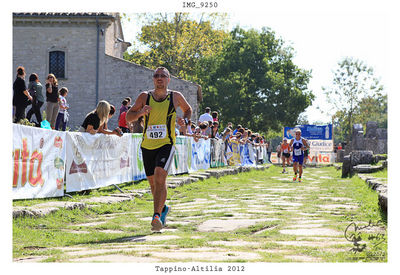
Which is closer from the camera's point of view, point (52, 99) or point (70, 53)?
point (52, 99)

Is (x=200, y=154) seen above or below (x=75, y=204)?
above

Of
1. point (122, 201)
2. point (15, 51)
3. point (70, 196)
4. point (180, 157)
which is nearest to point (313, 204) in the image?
point (122, 201)

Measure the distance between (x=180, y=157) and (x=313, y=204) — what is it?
731 centimetres

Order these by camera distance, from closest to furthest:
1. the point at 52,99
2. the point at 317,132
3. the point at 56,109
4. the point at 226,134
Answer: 1. the point at 52,99
2. the point at 56,109
3. the point at 226,134
4. the point at 317,132

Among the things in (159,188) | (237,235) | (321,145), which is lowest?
(237,235)

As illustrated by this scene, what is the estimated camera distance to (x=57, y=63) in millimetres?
33125

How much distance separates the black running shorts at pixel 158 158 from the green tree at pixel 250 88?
144ft

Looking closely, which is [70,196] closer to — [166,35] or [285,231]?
[285,231]

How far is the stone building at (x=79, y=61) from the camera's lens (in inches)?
1288

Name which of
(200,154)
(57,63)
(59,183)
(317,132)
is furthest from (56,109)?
(317,132)

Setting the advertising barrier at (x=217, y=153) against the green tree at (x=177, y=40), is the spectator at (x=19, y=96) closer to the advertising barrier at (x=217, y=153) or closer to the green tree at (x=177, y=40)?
the advertising barrier at (x=217, y=153)

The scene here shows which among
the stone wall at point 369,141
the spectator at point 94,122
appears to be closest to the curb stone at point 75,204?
the spectator at point 94,122

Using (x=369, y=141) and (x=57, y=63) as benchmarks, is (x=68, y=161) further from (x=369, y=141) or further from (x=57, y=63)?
(x=369, y=141)

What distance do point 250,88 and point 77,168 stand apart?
42874 millimetres
